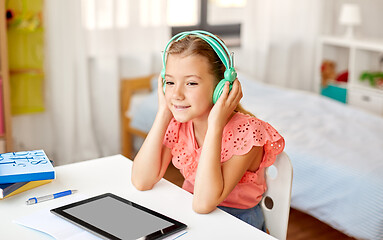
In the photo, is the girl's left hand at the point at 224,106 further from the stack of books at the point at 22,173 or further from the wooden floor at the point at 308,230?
the wooden floor at the point at 308,230

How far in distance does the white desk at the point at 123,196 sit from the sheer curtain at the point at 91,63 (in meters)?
1.71

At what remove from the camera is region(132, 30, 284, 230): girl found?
1.34m

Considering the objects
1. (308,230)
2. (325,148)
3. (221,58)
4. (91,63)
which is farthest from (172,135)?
(91,63)

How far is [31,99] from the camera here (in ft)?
10.6

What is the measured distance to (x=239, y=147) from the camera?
1400mm

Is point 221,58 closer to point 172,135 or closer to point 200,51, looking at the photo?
point 200,51

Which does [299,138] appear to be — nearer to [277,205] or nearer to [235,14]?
[277,205]

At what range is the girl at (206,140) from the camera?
1.34 metres

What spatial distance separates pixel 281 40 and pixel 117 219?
3144 millimetres

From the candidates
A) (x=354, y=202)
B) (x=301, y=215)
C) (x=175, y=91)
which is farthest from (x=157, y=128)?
(x=301, y=215)

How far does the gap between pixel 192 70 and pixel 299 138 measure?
4.54ft

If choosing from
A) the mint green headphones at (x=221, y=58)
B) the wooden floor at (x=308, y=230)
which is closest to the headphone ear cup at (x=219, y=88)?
the mint green headphones at (x=221, y=58)

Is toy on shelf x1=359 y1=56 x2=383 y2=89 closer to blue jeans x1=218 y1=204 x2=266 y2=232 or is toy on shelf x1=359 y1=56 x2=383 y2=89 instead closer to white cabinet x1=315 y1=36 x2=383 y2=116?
white cabinet x1=315 y1=36 x2=383 y2=116

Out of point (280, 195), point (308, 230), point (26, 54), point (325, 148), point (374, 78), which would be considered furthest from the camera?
point (374, 78)
